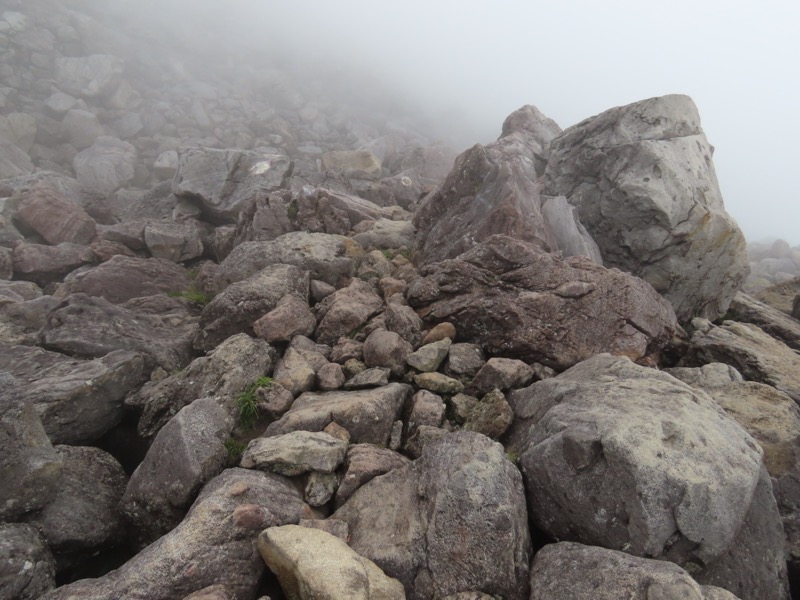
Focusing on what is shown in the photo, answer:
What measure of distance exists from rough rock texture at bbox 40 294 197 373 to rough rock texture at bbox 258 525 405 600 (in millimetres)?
8077

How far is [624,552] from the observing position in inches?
256

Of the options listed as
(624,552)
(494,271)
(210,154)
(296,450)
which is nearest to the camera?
(624,552)

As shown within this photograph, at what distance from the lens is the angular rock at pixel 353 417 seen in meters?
9.66

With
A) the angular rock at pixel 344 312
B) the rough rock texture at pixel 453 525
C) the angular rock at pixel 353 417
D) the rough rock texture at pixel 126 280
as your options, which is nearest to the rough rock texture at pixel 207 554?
the rough rock texture at pixel 453 525

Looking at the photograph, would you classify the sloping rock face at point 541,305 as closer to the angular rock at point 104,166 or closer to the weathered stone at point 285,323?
the weathered stone at point 285,323

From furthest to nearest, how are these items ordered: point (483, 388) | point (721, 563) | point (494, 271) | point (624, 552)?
point (494, 271)
point (483, 388)
point (721, 563)
point (624, 552)

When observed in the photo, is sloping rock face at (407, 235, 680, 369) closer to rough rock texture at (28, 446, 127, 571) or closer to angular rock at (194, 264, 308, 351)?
angular rock at (194, 264, 308, 351)

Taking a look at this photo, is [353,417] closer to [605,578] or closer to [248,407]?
[248,407]

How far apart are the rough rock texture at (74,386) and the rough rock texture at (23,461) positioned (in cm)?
149

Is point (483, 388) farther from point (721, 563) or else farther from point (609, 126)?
point (609, 126)

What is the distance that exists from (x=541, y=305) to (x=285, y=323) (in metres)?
6.95

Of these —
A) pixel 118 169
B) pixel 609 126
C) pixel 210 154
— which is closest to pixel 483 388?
pixel 609 126

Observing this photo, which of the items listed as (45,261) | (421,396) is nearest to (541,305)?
(421,396)

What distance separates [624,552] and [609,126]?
17.7 meters
